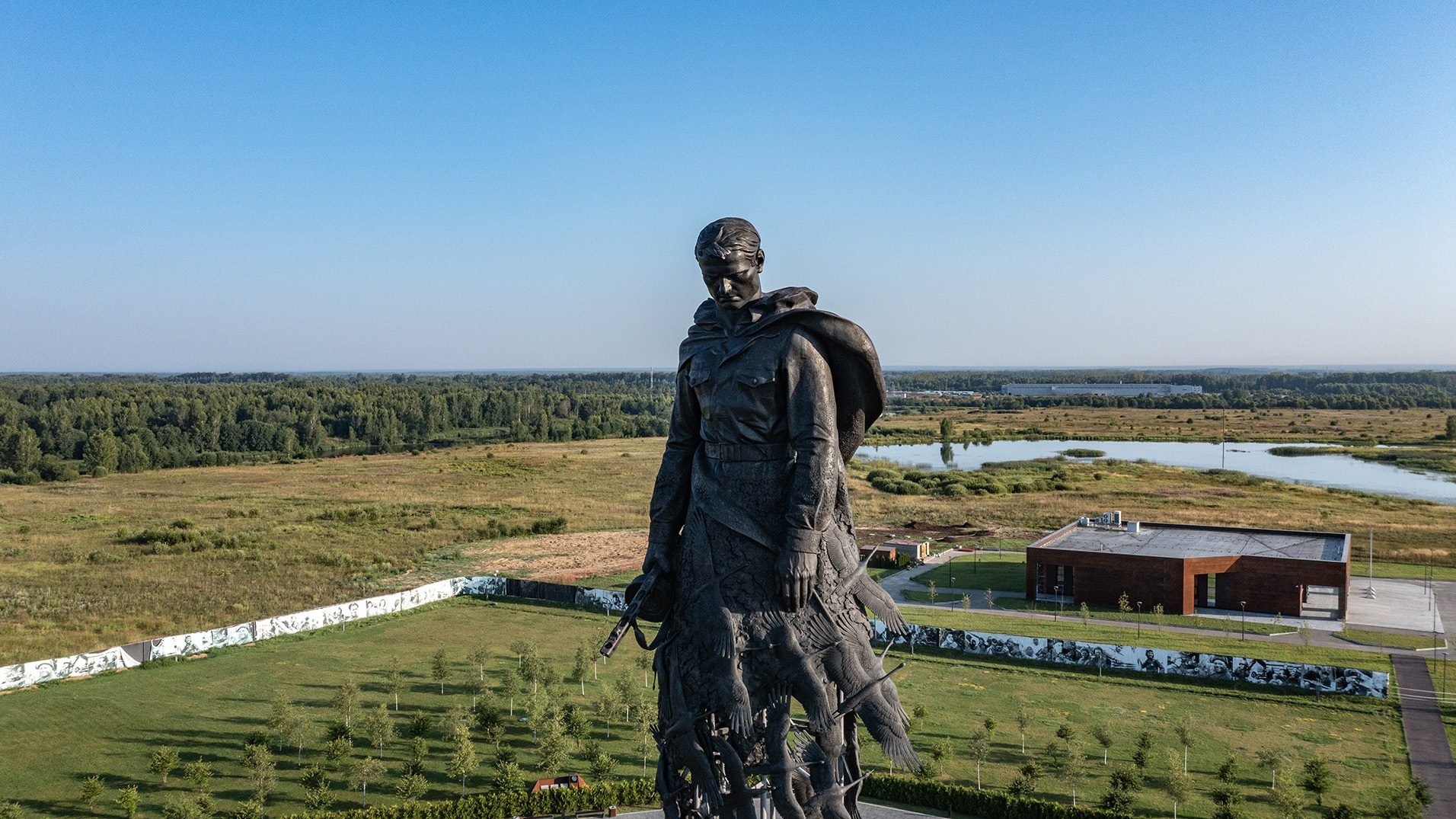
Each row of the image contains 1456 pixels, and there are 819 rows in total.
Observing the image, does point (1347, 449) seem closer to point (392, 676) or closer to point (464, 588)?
point (464, 588)

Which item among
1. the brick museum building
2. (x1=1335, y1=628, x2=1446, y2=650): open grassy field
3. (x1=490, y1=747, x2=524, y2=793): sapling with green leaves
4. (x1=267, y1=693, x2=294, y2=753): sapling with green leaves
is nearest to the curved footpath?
(x1=1335, y1=628, x2=1446, y2=650): open grassy field

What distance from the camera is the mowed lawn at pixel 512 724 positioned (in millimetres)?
19906

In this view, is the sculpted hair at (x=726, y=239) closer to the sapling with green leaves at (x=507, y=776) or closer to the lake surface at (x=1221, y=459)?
the sapling with green leaves at (x=507, y=776)

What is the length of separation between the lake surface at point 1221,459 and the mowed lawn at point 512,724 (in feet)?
188

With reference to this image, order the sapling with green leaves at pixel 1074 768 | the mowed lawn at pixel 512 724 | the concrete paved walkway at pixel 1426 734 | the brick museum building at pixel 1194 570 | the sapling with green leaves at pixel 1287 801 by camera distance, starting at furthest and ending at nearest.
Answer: the brick museum building at pixel 1194 570 < the mowed lawn at pixel 512 724 < the concrete paved walkway at pixel 1426 734 < the sapling with green leaves at pixel 1074 768 < the sapling with green leaves at pixel 1287 801

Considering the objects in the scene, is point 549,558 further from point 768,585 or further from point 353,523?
point 768,585

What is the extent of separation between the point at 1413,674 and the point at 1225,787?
14.0 m

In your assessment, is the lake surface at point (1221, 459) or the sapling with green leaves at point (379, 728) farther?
the lake surface at point (1221, 459)

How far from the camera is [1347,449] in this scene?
321 feet

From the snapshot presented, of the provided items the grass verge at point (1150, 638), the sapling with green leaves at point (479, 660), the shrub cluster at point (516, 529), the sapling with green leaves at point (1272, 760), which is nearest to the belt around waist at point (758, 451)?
the sapling with green leaves at point (1272, 760)

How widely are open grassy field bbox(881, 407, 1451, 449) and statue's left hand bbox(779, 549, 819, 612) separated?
381 ft

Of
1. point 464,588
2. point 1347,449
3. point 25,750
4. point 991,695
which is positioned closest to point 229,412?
point 464,588

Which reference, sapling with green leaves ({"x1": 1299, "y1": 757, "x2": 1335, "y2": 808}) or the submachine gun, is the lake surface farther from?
the submachine gun

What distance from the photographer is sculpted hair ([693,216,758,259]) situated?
7008 mm
